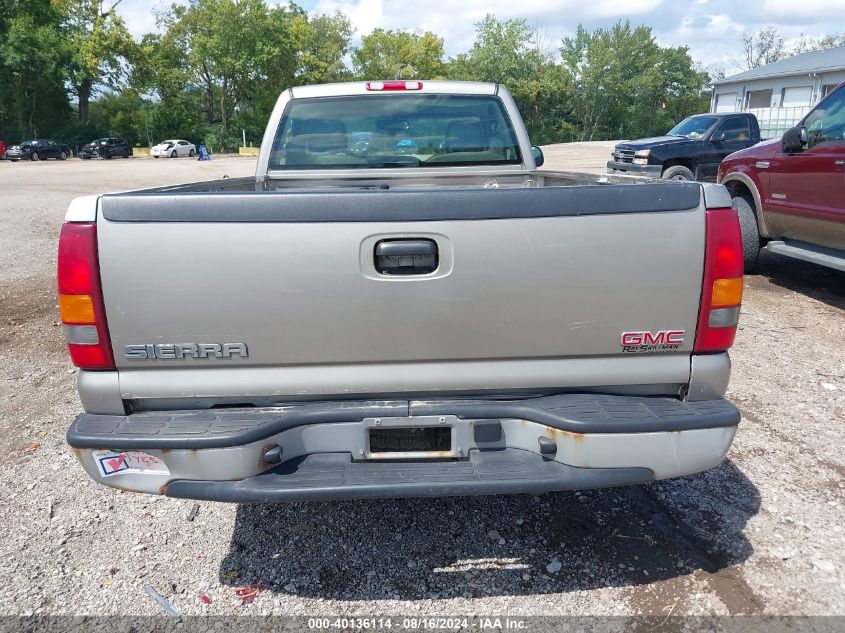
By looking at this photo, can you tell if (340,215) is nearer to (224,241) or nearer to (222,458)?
(224,241)

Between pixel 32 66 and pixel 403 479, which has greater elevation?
pixel 32 66

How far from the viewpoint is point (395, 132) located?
Answer: 4676mm

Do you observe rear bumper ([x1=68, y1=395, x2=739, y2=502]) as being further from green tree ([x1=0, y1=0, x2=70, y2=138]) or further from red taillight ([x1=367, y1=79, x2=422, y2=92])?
green tree ([x1=0, y1=0, x2=70, y2=138])

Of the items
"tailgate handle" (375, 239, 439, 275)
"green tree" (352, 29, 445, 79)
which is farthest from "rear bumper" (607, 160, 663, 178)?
"green tree" (352, 29, 445, 79)

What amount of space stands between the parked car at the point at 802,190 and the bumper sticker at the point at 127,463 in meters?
5.89

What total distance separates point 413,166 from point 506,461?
2687 mm

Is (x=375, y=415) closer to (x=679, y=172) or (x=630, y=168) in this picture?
(x=630, y=168)

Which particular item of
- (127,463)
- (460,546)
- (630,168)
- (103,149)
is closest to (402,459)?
(460,546)

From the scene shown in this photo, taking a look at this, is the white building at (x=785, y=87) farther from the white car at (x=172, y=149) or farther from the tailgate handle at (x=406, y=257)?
the white car at (x=172, y=149)

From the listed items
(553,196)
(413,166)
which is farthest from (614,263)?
(413,166)

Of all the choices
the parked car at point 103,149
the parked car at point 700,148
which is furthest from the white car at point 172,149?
the parked car at point 700,148

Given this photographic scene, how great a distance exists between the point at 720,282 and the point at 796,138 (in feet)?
16.8

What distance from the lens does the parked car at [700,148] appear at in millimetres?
14430

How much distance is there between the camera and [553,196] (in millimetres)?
2316
